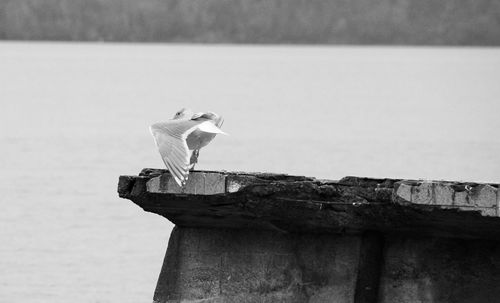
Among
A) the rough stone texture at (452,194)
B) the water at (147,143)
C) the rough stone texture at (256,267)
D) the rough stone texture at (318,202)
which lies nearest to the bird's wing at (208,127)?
the rough stone texture at (318,202)

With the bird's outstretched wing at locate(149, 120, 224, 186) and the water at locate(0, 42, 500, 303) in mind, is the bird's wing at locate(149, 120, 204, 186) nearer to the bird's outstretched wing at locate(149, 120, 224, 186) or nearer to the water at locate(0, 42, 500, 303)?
the bird's outstretched wing at locate(149, 120, 224, 186)

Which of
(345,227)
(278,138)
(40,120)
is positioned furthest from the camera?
(40,120)

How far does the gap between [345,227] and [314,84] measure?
76537 mm

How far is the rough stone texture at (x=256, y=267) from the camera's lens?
8727 mm

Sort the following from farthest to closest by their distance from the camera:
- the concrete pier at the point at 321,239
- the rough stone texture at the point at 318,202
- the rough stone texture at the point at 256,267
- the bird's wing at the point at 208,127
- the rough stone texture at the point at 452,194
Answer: the bird's wing at the point at 208,127 → the rough stone texture at the point at 256,267 → the concrete pier at the point at 321,239 → the rough stone texture at the point at 318,202 → the rough stone texture at the point at 452,194

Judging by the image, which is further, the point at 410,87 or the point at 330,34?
the point at 330,34

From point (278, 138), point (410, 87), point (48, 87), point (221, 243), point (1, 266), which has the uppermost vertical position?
point (410, 87)

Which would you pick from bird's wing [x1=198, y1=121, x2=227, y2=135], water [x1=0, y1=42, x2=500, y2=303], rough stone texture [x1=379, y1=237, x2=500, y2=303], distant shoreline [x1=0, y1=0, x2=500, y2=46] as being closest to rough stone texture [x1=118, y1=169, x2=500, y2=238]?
rough stone texture [x1=379, y1=237, x2=500, y2=303]

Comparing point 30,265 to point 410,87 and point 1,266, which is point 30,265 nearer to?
point 1,266

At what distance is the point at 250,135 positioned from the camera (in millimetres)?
40938

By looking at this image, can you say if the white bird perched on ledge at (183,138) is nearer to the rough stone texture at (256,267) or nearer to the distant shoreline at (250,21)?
the rough stone texture at (256,267)

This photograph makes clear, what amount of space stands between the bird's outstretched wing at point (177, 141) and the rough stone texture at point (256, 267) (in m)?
0.65

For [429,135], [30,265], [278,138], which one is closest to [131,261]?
[30,265]

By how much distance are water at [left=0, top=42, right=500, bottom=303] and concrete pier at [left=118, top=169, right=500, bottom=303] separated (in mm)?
6744
